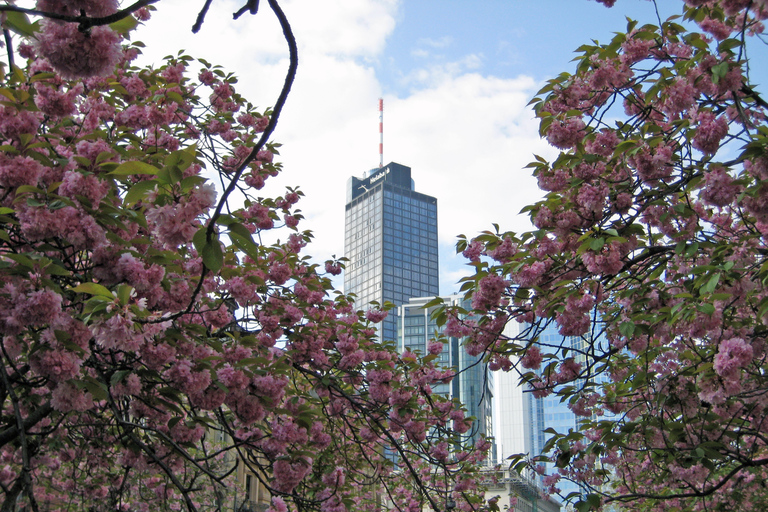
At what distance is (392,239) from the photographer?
4481 inches

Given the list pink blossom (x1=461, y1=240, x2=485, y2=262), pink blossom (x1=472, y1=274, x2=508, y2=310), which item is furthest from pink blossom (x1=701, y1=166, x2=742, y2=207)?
pink blossom (x1=461, y1=240, x2=485, y2=262)

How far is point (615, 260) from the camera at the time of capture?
3975mm

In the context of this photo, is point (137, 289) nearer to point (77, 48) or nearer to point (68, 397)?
point (68, 397)

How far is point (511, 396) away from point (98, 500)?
364 feet

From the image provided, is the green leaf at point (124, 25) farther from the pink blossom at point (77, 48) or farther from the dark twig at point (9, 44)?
the dark twig at point (9, 44)

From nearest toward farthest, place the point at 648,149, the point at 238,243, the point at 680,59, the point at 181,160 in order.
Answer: the point at 238,243 → the point at 181,160 → the point at 648,149 → the point at 680,59

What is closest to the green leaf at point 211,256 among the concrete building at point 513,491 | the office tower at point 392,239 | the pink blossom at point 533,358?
the concrete building at point 513,491

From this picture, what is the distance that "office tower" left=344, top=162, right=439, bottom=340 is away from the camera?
114 m

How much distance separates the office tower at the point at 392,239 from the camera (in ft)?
375

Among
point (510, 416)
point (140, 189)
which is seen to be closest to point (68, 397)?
point (140, 189)

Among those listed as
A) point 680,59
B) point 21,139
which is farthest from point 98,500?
point 680,59

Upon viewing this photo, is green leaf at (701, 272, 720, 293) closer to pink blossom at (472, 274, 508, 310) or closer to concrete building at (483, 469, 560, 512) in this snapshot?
pink blossom at (472, 274, 508, 310)

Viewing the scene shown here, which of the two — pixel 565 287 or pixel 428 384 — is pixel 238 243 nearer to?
pixel 565 287

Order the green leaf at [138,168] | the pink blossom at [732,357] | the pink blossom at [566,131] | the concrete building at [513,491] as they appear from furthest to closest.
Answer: the concrete building at [513,491] → the pink blossom at [566,131] → the pink blossom at [732,357] → the green leaf at [138,168]
